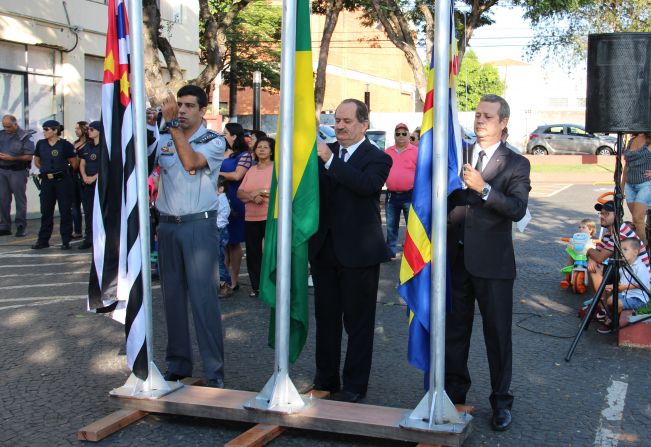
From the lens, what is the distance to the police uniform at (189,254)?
5.85m

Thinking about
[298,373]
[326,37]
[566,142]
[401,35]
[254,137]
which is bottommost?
[298,373]

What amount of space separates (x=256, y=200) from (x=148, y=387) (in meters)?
3.99

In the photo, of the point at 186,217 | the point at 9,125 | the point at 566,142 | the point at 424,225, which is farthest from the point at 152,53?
the point at 566,142

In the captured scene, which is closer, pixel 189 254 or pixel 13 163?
pixel 189 254

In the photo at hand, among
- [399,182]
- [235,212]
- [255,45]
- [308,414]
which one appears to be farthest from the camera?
[255,45]

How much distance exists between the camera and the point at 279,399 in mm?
5055

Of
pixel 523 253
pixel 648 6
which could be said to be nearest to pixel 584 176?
pixel 648 6

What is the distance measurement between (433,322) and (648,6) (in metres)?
27.6

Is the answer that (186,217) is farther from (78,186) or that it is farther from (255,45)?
(255,45)

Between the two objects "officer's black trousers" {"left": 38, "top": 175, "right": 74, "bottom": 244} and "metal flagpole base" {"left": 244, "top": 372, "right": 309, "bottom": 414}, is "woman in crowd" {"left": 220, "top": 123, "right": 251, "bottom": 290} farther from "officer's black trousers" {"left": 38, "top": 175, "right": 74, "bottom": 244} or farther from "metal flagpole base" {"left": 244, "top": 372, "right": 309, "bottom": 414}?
"officer's black trousers" {"left": 38, "top": 175, "right": 74, "bottom": 244}

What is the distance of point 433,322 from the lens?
472 centimetres

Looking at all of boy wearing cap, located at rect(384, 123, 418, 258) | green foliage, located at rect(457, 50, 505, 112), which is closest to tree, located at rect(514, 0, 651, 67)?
boy wearing cap, located at rect(384, 123, 418, 258)

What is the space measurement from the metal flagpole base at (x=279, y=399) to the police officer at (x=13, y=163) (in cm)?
1078

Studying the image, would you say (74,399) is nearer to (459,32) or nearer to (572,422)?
(572,422)
